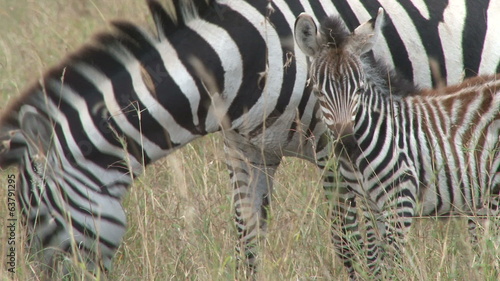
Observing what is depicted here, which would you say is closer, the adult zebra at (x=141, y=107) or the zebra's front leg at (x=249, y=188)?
the adult zebra at (x=141, y=107)

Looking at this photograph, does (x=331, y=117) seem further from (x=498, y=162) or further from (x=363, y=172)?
(x=498, y=162)

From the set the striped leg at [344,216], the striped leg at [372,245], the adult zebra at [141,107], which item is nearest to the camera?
the adult zebra at [141,107]

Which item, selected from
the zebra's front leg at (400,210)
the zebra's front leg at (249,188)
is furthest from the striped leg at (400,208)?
the zebra's front leg at (249,188)

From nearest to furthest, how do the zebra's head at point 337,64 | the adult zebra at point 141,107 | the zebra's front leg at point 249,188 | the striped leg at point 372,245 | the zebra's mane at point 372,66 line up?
the zebra's head at point 337,64 < the zebra's mane at point 372,66 < the adult zebra at point 141,107 < the striped leg at point 372,245 < the zebra's front leg at point 249,188

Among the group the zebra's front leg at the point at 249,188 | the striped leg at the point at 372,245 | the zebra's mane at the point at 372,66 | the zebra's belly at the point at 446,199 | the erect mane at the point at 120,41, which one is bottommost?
the striped leg at the point at 372,245

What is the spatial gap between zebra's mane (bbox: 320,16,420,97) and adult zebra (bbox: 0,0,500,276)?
378mm

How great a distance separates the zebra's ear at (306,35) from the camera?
393cm

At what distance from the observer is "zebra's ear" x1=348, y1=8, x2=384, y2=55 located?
3920mm

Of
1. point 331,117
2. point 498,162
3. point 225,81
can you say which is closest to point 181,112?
point 225,81

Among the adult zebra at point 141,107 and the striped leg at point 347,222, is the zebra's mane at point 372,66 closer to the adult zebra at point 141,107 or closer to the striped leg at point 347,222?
the adult zebra at point 141,107

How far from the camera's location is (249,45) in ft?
14.1

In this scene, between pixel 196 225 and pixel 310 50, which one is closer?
pixel 310 50

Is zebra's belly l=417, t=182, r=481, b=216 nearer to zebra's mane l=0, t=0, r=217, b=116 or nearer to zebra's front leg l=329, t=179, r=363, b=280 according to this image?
zebra's front leg l=329, t=179, r=363, b=280

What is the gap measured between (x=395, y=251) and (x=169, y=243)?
1.58 meters
